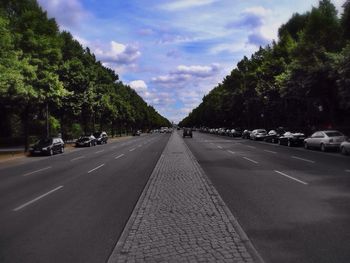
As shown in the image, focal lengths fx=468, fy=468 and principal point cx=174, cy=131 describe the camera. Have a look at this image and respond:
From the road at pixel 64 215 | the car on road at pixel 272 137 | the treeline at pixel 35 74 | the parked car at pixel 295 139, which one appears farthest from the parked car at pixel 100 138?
the road at pixel 64 215

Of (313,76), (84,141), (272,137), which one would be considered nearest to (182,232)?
(313,76)

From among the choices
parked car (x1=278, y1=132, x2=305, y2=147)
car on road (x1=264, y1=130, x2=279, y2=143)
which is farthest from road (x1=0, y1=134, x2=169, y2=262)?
car on road (x1=264, y1=130, x2=279, y2=143)

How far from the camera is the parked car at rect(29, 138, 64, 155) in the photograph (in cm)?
3450

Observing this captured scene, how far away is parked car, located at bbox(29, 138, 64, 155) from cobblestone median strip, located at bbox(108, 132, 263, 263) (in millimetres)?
23783

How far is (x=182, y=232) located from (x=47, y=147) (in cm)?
2887

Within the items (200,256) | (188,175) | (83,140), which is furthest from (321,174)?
(83,140)

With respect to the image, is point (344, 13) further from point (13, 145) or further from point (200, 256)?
point (13, 145)

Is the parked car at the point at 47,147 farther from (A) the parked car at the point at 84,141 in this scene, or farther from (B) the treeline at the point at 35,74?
(A) the parked car at the point at 84,141

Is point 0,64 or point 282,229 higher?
point 0,64

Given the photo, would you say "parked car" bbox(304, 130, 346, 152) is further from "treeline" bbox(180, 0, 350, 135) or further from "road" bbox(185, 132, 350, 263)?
"road" bbox(185, 132, 350, 263)

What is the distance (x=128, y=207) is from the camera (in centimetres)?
1055

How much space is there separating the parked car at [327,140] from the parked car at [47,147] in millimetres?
19351

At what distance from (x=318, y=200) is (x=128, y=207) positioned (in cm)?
445

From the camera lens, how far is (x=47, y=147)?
34875mm
